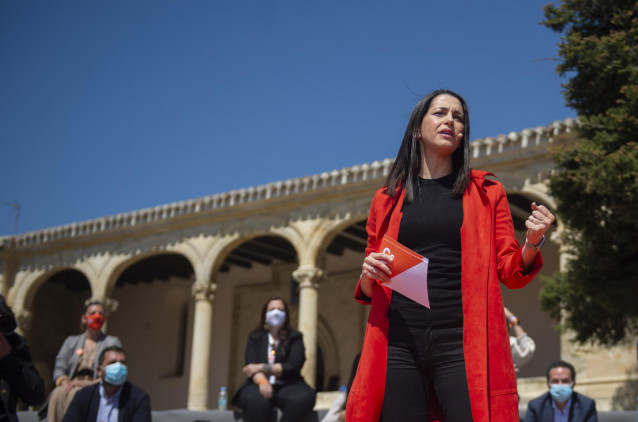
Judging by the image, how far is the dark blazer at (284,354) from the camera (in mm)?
5566

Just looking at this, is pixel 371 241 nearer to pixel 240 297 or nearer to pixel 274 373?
pixel 274 373

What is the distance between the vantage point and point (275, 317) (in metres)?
5.64

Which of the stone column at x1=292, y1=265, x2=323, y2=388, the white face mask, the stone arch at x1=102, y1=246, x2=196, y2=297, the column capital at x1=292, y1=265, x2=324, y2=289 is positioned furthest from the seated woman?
the stone arch at x1=102, y1=246, x2=196, y2=297

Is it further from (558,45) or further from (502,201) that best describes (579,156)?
(502,201)

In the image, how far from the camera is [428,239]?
2.47 m

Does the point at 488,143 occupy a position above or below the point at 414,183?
above

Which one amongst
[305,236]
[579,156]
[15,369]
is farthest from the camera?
[305,236]

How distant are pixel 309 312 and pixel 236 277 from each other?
7.08 meters

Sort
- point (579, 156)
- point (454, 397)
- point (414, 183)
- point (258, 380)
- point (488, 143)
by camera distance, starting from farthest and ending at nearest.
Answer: point (488, 143)
point (579, 156)
point (258, 380)
point (414, 183)
point (454, 397)

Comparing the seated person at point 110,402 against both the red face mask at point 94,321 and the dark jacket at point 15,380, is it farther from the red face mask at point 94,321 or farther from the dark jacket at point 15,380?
the dark jacket at point 15,380

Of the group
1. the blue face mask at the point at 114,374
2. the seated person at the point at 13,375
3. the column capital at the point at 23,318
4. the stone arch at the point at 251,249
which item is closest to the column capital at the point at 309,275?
the stone arch at the point at 251,249

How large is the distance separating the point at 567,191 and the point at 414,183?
6.76m

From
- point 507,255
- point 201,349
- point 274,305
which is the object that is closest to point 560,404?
point 274,305

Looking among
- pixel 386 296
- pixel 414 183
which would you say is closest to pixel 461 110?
pixel 414 183
